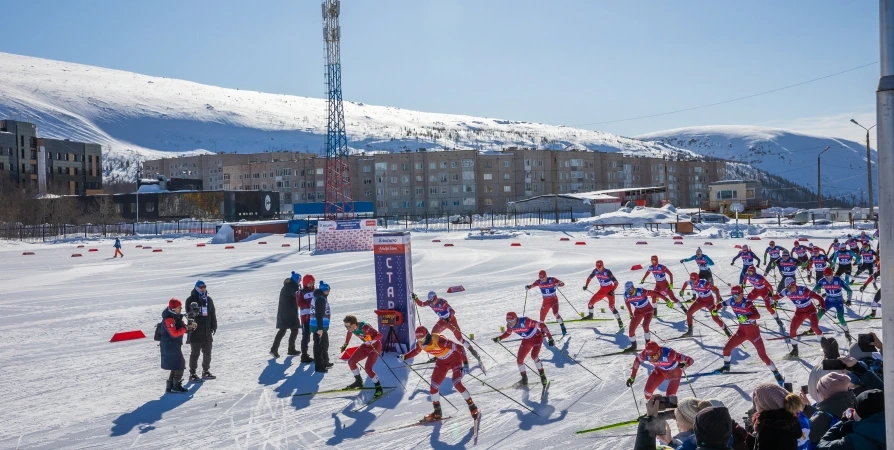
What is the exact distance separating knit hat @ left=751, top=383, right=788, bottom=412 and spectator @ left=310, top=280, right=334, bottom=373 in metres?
8.13

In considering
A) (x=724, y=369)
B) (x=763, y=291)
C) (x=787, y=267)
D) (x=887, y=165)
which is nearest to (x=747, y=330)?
(x=724, y=369)

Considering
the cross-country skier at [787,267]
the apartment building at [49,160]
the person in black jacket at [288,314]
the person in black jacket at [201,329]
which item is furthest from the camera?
the apartment building at [49,160]

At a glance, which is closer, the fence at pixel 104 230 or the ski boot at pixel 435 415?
the ski boot at pixel 435 415

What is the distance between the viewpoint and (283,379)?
11.4 metres

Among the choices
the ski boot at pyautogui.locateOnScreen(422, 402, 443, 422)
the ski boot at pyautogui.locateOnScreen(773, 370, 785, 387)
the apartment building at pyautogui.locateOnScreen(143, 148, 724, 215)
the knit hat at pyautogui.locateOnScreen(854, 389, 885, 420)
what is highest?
the apartment building at pyautogui.locateOnScreen(143, 148, 724, 215)

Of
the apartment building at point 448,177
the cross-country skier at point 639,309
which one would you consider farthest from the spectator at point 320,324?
the apartment building at point 448,177

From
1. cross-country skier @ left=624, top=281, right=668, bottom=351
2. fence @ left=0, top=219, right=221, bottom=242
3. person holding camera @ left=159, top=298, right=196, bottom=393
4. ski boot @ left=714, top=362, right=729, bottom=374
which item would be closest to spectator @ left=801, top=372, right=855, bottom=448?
ski boot @ left=714, top=362, right=729, bottom=374

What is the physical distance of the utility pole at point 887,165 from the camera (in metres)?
2.52

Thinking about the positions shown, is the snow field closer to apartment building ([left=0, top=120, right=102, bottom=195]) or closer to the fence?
the fence

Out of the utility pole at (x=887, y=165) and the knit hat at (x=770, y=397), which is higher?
the utility pole at (x=887, y=165)

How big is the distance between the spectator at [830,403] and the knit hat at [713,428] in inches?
68.3

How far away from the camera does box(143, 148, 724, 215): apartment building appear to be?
98.4 metres

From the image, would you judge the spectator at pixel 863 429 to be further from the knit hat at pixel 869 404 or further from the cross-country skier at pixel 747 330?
the cross-country skier at pixel 747 330

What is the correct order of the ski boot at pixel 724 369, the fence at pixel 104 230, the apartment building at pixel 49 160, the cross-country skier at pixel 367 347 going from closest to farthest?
the cross-country skier at pixel 367 347 → the ski boot at pixel 724 369 → the fence at pixel 104 230 → the apartment building at pixel 49 160
